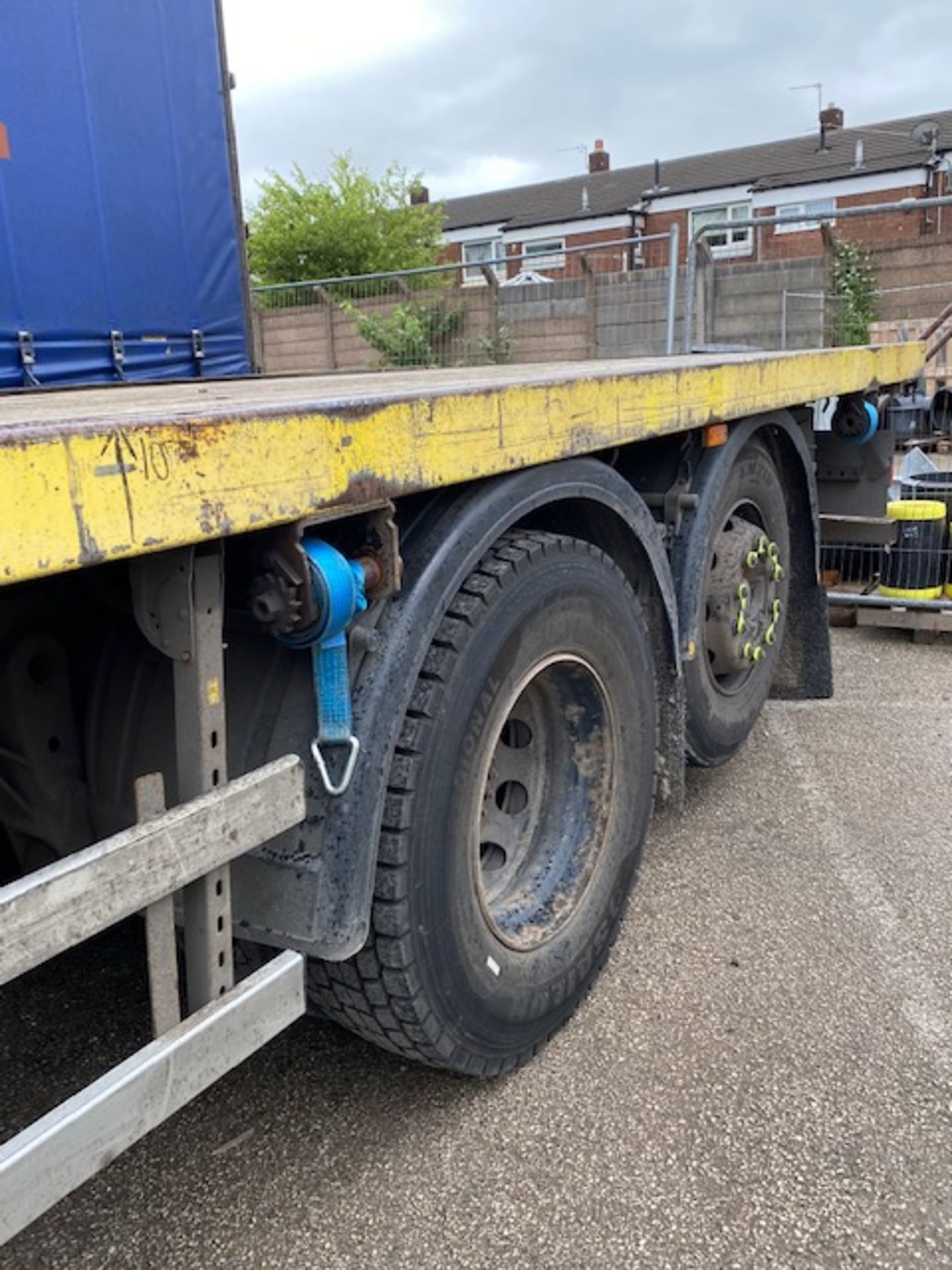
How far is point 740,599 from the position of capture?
3768 millimetres

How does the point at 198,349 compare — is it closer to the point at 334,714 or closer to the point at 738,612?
the point at 738,612

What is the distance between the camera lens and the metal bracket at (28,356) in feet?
11.9

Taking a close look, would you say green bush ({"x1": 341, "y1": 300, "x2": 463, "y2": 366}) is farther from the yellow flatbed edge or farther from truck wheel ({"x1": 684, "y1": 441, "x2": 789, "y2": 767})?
the yellow flatbed edge

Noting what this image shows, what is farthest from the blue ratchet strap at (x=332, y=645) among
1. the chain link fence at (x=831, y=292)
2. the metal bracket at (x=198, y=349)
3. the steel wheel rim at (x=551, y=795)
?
the chain link fence at (x=831, y=292)

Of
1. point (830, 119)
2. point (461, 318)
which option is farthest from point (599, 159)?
point (461, 318)

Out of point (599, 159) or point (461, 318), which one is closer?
point (461, 318)

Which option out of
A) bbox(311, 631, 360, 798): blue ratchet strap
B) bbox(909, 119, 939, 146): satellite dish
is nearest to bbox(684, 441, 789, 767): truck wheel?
bbox(311, 631, 360, 798): blue ratchet strap

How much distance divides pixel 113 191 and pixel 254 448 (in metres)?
2.93

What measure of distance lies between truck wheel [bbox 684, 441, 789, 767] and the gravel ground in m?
0.64

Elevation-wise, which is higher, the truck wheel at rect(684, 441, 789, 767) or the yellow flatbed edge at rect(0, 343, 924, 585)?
the yellow flatbed edge at rect(0, 343, 924, 585)

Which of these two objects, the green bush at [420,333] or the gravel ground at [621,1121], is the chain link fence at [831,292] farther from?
the gravel ground at [621,1121]

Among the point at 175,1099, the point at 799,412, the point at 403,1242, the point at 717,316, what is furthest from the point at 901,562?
the point at 717,316

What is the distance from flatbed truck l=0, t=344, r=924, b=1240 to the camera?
4.59 ft

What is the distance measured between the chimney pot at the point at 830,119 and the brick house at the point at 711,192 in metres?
0.04
